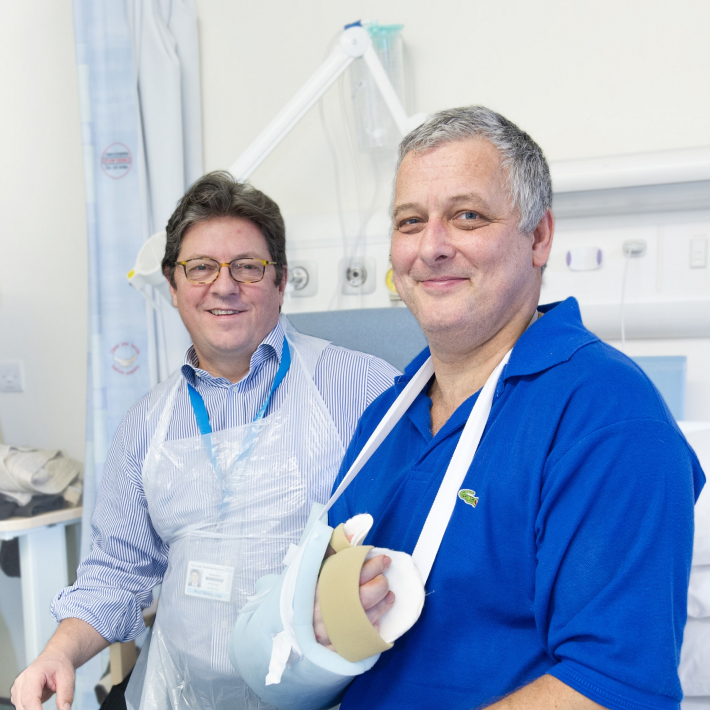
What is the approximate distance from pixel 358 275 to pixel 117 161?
2.61 ft

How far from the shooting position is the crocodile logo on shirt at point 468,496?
76 centimetres

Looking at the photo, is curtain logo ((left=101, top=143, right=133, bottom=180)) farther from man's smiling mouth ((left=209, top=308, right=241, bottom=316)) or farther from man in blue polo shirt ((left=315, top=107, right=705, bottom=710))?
man in blue polo shirt ((left=315, top=107, right=705, bottom=710))

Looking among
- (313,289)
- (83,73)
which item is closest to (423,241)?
(313,289)

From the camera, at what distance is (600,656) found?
2.00ft

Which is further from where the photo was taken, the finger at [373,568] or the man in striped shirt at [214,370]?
the man in striped shirt at [214,370]

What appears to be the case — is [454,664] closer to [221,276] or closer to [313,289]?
[221,276]

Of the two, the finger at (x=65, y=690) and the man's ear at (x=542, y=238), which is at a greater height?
the man's ear at (x=542, y=238)

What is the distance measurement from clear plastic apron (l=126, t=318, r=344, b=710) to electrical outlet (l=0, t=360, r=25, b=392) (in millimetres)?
1398

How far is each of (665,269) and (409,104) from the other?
85cm

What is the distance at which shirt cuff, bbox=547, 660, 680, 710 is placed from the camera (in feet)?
1.95

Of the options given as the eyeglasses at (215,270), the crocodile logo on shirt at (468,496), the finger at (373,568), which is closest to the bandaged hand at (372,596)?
the finger at (373,568)

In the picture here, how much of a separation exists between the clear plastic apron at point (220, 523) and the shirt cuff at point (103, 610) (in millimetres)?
49

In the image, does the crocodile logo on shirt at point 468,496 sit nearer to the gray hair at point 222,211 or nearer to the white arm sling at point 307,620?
the white arm sling at point 307,620

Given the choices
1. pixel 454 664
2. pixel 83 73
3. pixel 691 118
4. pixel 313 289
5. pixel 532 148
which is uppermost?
pixel 83 73
